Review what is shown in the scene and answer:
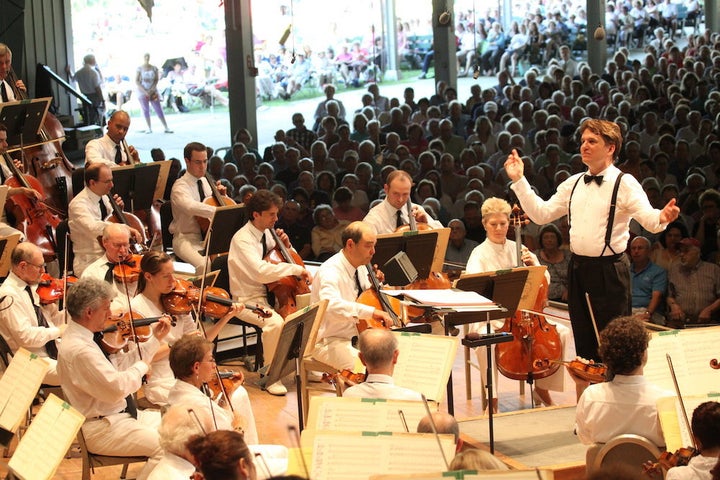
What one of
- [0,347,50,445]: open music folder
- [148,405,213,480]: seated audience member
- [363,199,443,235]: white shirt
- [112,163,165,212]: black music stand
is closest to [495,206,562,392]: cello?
[363,199,443,235]: white shirt

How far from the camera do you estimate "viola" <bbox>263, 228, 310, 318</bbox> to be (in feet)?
23.7

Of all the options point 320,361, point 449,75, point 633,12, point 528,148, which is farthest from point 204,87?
point 320,361

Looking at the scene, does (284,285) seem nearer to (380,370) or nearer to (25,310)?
(25,310)

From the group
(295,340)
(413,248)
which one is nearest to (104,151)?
(413,248)

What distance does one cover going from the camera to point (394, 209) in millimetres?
7332

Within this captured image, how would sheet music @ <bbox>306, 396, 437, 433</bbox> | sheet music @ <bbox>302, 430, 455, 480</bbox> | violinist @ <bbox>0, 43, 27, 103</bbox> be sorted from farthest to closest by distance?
violinist @ <bbox>0, 43, 27, 103</bbox>
sheet music @ <bbox>306, 396, 437, 433</bbox>
sheet music @ <bbox>302, 430, 455, 480</bbox>

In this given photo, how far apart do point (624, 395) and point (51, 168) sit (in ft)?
18.4

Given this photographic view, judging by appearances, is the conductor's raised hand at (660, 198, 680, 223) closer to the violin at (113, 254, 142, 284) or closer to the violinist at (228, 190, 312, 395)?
the violinist at (228, 190, 312, 395)

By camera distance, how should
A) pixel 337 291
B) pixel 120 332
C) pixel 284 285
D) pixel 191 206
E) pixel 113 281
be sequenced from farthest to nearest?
1. pixel 191 206
2. pixel 284 285
3. pixel 113 281
4. pixel 337 291
5. pixel 120 332

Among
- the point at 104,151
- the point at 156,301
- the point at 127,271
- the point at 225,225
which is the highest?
the point at 104,151

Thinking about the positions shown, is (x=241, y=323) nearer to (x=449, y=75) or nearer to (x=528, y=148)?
(x=528, y=148)

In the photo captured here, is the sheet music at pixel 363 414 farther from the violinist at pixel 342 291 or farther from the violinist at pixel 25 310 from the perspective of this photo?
the violinist at pixel 25 310

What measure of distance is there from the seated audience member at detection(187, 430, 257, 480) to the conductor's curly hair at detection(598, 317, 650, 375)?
5.91 feet

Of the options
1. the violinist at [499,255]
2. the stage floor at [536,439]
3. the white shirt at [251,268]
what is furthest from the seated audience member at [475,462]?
the white shirt at [251,268]
